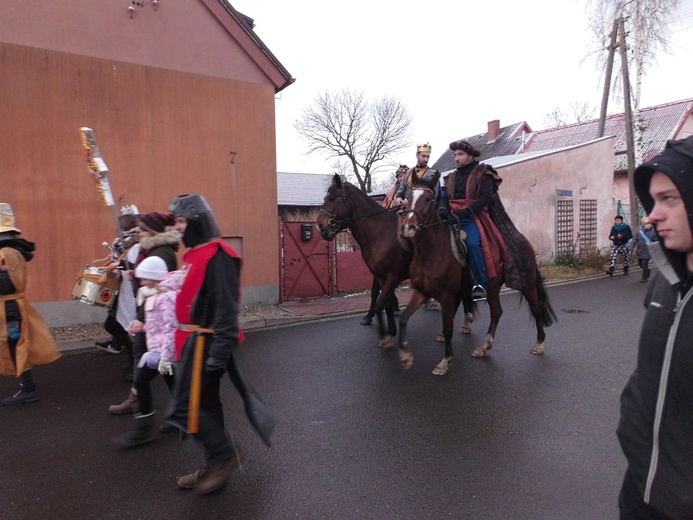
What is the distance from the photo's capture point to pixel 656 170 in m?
1.38

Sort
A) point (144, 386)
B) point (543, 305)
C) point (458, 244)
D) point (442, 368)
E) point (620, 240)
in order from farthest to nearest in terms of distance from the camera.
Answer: point (620, 240), point (543, 305), point (458, 244), point (442, 368), point (144, 386)

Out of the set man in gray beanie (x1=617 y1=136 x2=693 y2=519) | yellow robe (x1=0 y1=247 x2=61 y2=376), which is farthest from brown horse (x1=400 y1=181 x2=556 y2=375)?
yellow robe (x1=0 y1=247 x2=61 y2=376)

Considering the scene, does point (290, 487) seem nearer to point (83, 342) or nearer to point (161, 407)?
point (161, 407)

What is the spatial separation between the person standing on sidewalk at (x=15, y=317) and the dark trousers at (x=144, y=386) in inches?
60.5

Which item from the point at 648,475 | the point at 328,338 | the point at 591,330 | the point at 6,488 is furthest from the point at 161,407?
the point at 591,330

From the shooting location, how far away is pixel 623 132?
2741 centimetres

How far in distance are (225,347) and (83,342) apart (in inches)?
219

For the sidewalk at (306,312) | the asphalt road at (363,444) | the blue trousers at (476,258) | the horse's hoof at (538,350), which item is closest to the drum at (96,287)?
the asphalt road at (363,444)

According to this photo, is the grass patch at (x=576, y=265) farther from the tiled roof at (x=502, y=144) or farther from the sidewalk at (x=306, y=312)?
the tiled roof at (x=502, y=144)

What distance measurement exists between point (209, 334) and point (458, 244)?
3.57m

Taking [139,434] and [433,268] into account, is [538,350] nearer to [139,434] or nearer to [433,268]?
[433,268]

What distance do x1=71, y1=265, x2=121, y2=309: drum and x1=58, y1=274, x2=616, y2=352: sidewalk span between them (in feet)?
7.99

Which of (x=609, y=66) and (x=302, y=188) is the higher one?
(x=609, y=66)

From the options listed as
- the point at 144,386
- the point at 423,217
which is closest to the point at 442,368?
the point at 423,217
